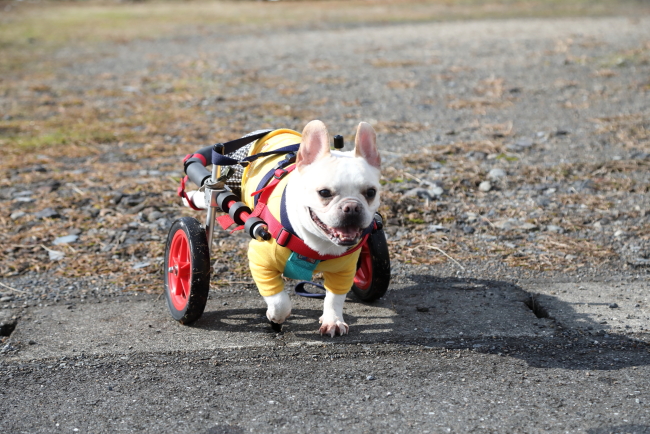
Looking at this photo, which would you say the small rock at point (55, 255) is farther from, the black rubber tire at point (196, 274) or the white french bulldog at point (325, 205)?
the white french bulldog at point (325, 205)

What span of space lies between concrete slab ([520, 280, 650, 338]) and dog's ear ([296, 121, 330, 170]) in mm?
1695

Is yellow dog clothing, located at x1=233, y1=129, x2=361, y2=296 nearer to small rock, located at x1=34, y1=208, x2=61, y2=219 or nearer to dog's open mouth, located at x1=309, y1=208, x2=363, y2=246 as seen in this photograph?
dog's open mouth, located at x1=309, y1=208, x2=363, y2=246

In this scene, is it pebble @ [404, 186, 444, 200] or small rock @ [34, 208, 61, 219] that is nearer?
small rock @ [34, 208, 61, 219]

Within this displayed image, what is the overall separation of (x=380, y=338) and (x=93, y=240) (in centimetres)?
248

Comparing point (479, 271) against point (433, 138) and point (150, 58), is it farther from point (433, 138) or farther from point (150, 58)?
point (150, 58)

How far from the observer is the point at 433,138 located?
24.6 ft

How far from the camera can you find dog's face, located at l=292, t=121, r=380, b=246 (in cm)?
316

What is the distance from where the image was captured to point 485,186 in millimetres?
5984

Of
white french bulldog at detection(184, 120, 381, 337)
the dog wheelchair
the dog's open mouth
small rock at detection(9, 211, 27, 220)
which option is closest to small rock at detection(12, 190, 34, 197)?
small rock at detection(9, 211, 27, 220)

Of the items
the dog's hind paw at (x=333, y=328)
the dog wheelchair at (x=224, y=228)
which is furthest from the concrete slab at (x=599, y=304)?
the dog's hind paw at (x=333, y=328)

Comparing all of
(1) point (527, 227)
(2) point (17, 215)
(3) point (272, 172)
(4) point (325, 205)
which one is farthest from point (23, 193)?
(1) point (527, 227)

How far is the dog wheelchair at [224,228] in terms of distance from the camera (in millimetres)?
3697

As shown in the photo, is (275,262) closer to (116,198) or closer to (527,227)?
(527,227)

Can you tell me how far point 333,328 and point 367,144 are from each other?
1026mm
